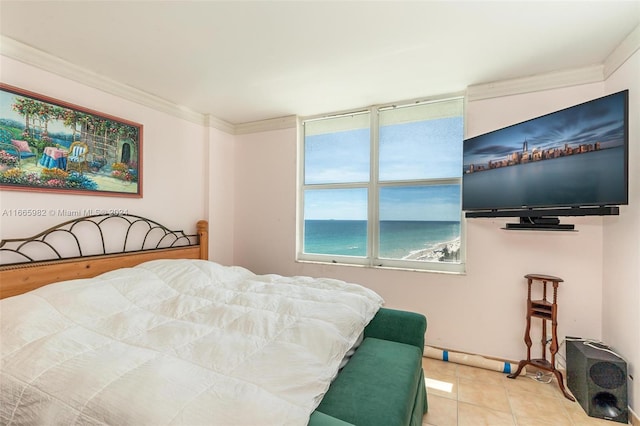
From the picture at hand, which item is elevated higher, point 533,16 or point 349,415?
point 533,16

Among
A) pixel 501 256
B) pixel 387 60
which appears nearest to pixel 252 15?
pixel 387 60

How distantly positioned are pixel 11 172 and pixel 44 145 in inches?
10.6

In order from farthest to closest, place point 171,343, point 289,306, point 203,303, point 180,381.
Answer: point 203,303
point 289,306
point 171,343
point 180,381

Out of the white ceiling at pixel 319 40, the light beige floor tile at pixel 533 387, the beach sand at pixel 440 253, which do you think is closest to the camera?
the white ceiling at pixel 319 40

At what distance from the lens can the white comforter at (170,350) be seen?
0.91 m

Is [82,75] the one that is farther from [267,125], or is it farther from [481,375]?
[481,375]

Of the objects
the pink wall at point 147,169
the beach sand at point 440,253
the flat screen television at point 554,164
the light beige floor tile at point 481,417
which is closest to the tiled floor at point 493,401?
the light beige floor tile at point 481,417

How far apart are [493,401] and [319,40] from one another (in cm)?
278

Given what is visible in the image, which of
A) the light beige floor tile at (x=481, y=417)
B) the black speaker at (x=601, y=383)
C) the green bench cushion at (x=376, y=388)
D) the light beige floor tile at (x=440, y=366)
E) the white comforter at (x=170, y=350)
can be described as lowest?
the light beige floor tile at (x=440, y=366)

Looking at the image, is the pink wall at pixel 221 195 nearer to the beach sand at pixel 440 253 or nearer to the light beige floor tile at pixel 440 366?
the beach sand at pixel 440 253

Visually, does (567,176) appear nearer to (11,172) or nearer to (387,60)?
(387,60)

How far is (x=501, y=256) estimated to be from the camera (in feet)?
8.06

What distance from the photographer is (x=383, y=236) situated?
301 centimetres

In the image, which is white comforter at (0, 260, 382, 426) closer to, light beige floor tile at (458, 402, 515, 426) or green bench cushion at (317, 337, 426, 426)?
Result: green bench cushion at (317, 337, 426, 426)
